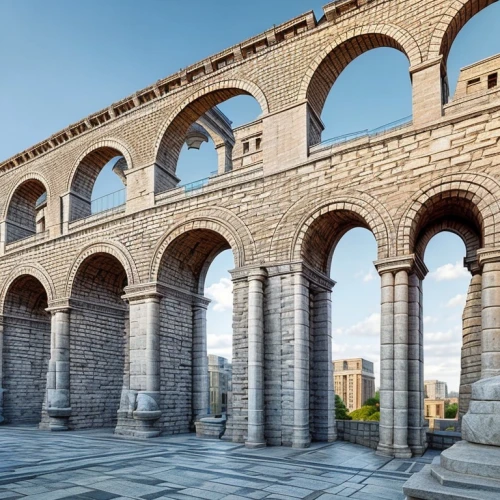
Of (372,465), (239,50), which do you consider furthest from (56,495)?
(239,50)

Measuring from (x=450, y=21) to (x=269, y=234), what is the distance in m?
6.77

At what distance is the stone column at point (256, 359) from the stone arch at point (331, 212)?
2.92 feet

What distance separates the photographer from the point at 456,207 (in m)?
10.8

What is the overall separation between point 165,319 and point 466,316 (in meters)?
8.86

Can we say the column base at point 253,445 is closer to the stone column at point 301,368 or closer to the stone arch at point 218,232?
the stone column at point 301,368

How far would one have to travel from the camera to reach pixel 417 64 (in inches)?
438

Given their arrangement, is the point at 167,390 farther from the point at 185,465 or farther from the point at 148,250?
the point at 185,465

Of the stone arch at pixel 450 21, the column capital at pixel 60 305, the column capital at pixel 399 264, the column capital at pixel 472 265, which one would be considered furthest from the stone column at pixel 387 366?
the column capital at pixel 60 305

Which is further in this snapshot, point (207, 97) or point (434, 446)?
point (207, 97)

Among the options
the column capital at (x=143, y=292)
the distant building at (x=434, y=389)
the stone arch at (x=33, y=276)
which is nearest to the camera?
the column capital at (x=143, y=292)

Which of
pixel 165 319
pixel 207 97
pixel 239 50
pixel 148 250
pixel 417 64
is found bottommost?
pixel 165 319

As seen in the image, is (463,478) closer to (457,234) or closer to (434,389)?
(457,234)

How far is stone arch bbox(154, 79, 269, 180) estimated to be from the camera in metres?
14.3

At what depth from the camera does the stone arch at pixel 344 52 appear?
452 inches
